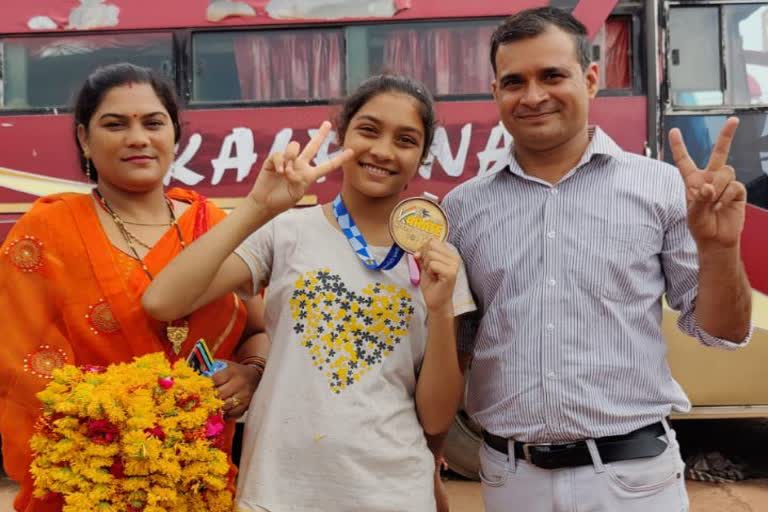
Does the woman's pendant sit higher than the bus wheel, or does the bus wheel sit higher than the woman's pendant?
the woman's pendant

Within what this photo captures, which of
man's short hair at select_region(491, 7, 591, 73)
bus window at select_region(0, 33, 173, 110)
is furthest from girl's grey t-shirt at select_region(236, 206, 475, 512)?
bus window at select_region(0, 33, 173, 110)

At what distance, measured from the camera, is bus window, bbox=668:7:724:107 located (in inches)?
175

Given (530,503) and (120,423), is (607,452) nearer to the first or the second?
(530,503)

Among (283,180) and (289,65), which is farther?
(289,65)

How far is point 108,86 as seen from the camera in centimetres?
204

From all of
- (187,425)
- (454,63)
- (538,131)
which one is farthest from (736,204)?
(454,63)

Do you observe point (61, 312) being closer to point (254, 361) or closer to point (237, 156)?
point (254, 361)

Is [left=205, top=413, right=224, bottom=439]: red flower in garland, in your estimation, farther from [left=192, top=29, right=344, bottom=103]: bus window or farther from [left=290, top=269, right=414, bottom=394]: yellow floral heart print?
[left=192, top=29, right=344, bottom=103]: bus window

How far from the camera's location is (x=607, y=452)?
1.87 metres

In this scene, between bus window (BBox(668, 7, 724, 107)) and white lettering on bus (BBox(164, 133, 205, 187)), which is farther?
white lettering on bus (BBox(164, 133, 205, 187))

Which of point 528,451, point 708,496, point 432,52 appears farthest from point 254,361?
point 708,496

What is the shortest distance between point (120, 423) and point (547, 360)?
3.43ft

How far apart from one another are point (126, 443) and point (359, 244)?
75cm

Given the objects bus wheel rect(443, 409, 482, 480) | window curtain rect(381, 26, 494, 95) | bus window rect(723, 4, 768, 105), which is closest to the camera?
bus window rect(723, 4, 768, 105)
